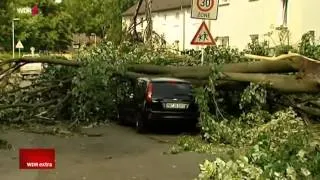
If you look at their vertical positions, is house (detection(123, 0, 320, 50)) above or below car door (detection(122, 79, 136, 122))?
above

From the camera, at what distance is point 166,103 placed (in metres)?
18.4

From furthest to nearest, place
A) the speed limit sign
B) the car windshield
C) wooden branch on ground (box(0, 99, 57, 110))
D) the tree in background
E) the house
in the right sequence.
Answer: the tree in background < the house < wooden branch on ground (box(0, 99, 57, 110)) < the car windshield < the speed limit sign

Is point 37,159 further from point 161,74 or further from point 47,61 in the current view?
point 47,61

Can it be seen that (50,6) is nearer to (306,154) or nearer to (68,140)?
(68,140)

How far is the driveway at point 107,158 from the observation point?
11539 millimetres

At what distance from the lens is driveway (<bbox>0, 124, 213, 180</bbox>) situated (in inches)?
454

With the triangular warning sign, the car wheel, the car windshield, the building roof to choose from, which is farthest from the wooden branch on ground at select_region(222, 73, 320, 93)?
the building roof

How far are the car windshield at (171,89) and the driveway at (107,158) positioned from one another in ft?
3.74

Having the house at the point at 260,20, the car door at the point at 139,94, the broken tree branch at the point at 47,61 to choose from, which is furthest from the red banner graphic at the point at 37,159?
the house at the point at 260,20

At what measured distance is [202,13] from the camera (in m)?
17.1

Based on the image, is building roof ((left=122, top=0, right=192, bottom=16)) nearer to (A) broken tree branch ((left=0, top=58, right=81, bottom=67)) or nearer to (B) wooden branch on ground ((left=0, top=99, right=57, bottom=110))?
(A) broken tree branch ((left=0, top=58, right=81, bottom=67))

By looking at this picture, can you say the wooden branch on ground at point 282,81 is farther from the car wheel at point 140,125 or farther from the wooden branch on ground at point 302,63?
the car wheel at point 140,125

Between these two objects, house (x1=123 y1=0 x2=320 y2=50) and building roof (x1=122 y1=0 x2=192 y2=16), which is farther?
building roof (x1=122 y1=0 x2=192 y2=16)

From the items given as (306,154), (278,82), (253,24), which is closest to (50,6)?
(253,24)
